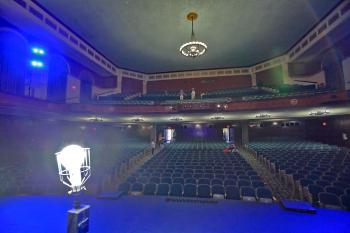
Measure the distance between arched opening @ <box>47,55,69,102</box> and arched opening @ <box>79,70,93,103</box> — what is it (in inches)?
62.1

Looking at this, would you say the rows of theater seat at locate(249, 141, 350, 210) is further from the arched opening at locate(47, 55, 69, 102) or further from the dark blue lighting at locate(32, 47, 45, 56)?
the dark blue lighting at locate(32, 47, 45, 56)

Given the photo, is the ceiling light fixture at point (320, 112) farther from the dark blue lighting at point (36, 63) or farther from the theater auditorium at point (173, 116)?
the dark blue lighting at point (36, 63)

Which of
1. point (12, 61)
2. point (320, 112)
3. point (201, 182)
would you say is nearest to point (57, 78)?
point (12, 61)

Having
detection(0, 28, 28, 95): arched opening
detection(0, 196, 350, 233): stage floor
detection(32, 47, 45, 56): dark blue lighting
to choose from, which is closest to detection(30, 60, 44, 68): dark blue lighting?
detection(0, 28, 28, 95): arched opening

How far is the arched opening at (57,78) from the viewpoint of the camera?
12.4 m

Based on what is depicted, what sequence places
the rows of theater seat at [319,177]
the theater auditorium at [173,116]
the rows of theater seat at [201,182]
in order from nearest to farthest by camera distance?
the theater auditorium at [173,116] < the rows of theater seat at [319,177] < the rows of theater seat at [201,182]

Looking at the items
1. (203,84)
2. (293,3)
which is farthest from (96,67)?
(293,3)

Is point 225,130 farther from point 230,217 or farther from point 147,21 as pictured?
point 230,217

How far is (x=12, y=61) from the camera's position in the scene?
9797mm

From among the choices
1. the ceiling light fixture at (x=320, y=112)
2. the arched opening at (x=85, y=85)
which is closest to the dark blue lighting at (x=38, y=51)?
the arched opening at (x=85, y=85)

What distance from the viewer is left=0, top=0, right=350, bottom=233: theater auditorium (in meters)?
3.71

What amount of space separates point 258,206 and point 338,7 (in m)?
11.1

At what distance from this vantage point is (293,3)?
8.94 m

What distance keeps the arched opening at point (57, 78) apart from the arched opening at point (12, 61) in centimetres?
181
